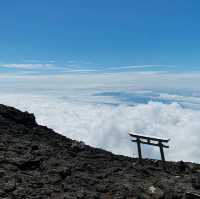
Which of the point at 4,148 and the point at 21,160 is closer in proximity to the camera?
the point at 21,160

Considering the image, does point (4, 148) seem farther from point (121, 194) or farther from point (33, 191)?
point (121, 194)

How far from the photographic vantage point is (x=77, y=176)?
71.5 ft

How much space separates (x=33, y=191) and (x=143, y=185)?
5.98m

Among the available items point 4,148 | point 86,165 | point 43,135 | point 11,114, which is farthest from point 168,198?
point 11,114

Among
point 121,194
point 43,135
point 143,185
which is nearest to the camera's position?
point 121,194

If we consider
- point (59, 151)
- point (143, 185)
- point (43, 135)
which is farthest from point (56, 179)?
point (43, 135)

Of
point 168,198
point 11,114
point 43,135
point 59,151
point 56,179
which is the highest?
point 11,114

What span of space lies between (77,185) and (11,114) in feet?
63.9

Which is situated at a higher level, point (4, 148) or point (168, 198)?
point (4, 148)

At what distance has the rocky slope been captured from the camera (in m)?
19.2

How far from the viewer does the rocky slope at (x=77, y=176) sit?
1920 centimetres

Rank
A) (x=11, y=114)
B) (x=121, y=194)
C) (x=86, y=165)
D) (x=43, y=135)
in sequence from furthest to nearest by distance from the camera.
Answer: (x=11, y=114) → (x=43, y=135) → (x=86, y=165) → (x=121, y=194)

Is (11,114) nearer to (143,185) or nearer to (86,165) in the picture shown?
(86,165)

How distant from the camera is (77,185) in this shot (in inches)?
801
